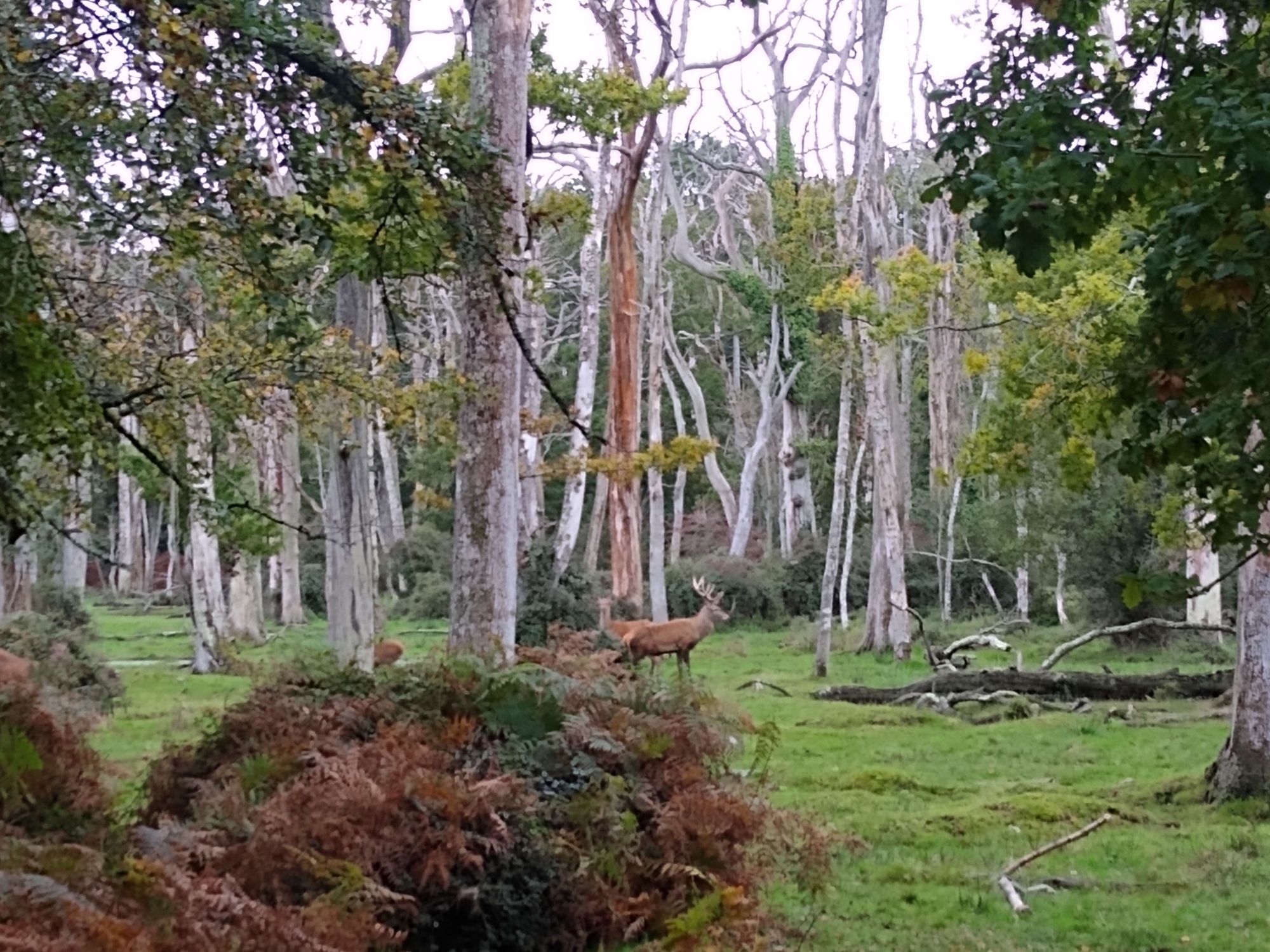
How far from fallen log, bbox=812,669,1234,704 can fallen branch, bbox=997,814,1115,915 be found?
8932 mm

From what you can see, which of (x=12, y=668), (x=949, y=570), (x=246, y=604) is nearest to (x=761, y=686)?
(x=12, y=668)

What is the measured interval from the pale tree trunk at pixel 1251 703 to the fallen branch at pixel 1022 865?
5.34 ft

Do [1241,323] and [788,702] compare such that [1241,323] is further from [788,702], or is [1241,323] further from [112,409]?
[788,702]

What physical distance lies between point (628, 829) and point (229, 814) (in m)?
1.90

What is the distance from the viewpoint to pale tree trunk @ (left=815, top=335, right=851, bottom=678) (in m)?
23.7

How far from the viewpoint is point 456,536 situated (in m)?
11.2

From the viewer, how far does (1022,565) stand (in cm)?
3219

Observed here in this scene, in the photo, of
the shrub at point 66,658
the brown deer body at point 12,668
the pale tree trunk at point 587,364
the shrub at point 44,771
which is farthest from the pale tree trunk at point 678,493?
the shrub at point 44,771

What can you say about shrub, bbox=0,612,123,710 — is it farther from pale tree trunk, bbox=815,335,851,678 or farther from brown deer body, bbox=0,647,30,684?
pale tree trunk, bbox=815,335,851,678

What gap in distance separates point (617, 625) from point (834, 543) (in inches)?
183

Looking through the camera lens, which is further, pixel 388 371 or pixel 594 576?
pixel 594 576

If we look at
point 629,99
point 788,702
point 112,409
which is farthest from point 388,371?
point 788,702

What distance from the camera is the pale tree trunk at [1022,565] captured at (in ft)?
97.1

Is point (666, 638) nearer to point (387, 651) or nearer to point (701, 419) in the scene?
point (387, 651)
